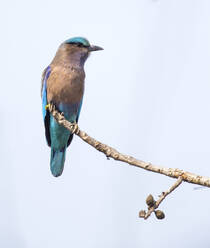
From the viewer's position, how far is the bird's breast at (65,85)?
19.3 feet

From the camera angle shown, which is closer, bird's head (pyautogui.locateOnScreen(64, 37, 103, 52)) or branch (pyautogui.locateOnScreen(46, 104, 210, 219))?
branch (pyautogui.locateOnScreen(46, 104, 210, 219))

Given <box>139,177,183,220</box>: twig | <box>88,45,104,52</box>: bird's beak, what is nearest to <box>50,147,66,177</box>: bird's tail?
<box>88,45,104,52</box>: bird's beak

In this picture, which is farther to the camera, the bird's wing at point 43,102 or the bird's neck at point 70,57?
the bird's neck at point 70,57

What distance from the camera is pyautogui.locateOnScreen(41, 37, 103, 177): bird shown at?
5891 mm

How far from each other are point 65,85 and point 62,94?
0.13 metres

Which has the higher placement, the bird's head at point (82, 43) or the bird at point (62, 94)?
the bird's head at point (82, 43)

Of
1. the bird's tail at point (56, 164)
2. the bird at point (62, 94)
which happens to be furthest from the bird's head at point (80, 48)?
the bird's tail at point (56, 164)

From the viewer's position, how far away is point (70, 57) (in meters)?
6.48

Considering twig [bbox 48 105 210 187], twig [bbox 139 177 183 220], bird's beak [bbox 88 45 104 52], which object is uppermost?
bird's beak [bbox 88 45 104 52]

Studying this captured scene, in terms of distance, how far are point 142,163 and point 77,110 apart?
307cm

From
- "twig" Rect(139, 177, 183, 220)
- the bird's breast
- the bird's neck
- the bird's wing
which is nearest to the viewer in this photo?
"twig" Rect(139, 177, 183, 220)

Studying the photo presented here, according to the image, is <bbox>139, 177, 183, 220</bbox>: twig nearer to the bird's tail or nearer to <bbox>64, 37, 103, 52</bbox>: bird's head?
the bird's tail

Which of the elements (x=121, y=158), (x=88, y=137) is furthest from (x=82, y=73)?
(x=121, y=158)

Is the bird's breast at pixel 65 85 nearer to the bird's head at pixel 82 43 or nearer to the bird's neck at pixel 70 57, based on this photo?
the bird's neck at pixel 70 57
